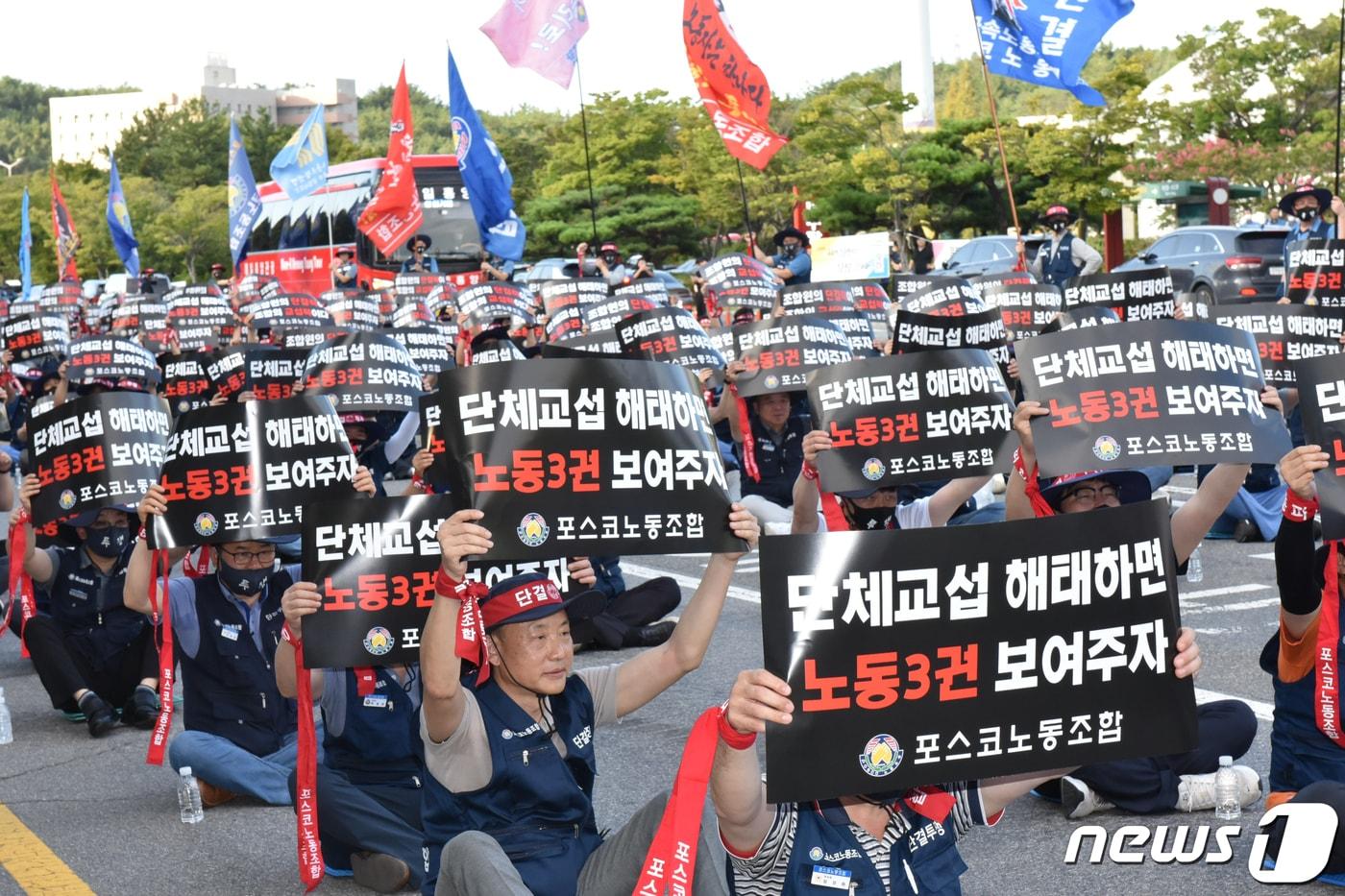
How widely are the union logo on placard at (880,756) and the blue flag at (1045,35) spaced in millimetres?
11869

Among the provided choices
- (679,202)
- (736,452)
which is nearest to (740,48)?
(736,452)

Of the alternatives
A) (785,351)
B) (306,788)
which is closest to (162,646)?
(306,788)

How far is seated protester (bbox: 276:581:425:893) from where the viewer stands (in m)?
6.20

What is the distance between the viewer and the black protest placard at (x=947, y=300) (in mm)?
15211

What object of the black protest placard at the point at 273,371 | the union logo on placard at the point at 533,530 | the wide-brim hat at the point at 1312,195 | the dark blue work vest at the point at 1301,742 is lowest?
the dark blue work vest at the point at 1301,742

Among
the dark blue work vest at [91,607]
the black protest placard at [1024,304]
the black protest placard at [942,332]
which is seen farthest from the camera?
the black protest placard at [1024,304]

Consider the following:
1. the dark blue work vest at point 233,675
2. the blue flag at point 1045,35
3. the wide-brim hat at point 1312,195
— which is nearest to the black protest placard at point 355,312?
the blue flag at point 1045,35

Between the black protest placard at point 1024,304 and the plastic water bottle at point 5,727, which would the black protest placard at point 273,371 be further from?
the black protest placard at point 1024,304

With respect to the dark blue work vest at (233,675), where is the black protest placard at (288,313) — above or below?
above

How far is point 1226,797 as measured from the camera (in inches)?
254

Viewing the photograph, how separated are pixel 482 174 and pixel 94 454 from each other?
13.4 m

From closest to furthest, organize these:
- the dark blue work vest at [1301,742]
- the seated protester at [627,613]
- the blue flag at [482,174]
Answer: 1. the dark blue work vest at [1301,742]
2. the seated protester at [627,613]
3. the blue flag at [482,174]

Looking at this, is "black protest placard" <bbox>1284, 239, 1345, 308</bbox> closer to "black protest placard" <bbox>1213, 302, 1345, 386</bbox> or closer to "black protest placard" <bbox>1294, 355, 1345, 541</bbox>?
"black protest placard" <bbox>1213, 302, 1345, 386</bbox>

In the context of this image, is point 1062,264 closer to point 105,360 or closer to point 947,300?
point 947,300
